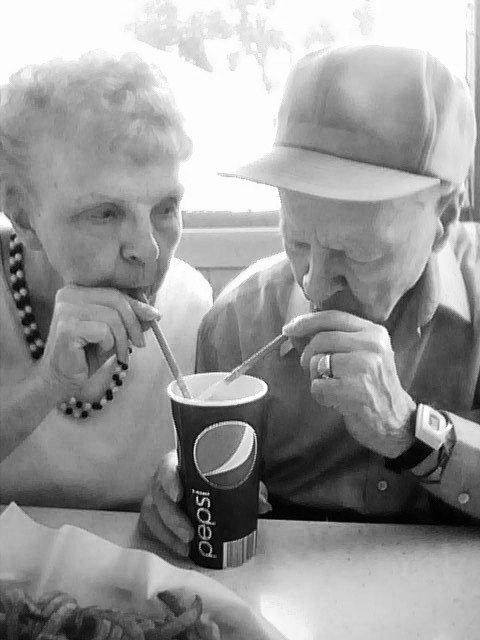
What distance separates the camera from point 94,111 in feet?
2.72

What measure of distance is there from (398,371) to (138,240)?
0.34 m

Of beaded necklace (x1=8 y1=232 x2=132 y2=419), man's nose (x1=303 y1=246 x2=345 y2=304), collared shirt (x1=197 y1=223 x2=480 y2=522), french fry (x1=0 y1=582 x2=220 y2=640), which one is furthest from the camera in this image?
beaded necklace (x1=8 y1=232 x2=132 y2=419)

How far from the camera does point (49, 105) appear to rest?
2.75 ft

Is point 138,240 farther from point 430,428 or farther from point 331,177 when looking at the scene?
point 430,428

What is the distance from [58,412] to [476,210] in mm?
733

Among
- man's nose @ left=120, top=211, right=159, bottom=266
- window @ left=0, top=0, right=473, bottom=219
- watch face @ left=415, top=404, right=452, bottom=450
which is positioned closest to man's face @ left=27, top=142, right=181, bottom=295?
man's nose @ left=120, top=211, right=159, bottom=266

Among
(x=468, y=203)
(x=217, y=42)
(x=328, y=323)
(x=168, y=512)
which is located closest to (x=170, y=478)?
(x=168, y=512)

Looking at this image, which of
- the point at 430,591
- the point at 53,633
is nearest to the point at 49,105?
the point at 53,633

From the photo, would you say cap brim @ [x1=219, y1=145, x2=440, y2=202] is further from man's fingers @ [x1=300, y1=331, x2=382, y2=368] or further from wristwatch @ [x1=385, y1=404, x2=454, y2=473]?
wristwatch @ [x1=385, y1=404, x2=454, y2=473]

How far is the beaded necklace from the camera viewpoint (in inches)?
39.3

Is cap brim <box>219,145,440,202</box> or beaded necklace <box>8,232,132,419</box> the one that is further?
beaded necklace <box>8,232,132,419</box>

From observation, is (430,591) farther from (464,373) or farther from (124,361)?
(124,361)

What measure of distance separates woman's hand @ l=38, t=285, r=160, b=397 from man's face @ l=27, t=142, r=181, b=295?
0.08ft

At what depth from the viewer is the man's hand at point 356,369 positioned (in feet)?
2.59
